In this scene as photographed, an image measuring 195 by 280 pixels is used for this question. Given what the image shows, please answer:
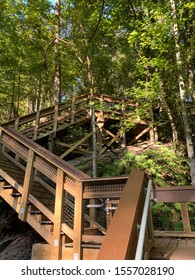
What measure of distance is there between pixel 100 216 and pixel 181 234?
270cm

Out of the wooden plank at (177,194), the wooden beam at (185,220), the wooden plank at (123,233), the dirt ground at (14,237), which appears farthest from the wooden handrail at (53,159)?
the dirt ground at (14,237)

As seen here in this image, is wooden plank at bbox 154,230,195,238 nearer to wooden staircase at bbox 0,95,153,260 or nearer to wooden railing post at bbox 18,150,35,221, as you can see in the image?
wooden staircase at bbox 0,95,153,260

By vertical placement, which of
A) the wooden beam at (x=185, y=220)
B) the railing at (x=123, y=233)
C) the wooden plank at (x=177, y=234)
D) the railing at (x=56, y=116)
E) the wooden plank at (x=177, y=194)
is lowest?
the wooden plank at (x=177, y=234)

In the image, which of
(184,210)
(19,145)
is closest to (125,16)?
(19,145)

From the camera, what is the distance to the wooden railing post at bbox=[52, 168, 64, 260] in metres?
3.24

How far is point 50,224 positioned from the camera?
375 cm

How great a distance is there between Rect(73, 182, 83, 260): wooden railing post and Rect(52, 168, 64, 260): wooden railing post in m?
0.33

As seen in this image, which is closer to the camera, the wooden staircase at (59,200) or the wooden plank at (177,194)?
the wooden staircase at (59,200)

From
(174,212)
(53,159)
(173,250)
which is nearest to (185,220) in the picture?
(173,250)

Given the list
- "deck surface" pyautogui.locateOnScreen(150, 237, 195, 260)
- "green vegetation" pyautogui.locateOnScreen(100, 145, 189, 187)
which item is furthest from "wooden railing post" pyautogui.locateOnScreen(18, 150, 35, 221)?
"green vegetation" pyautogui.locateOnScreen(100, 145, 189, 187)

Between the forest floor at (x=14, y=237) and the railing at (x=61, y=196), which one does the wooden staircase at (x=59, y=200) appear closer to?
the railing at (x=61, y=196)

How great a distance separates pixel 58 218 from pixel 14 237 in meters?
2.61

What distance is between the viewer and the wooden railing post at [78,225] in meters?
3.02

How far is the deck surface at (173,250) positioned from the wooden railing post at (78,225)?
95 centimetres
